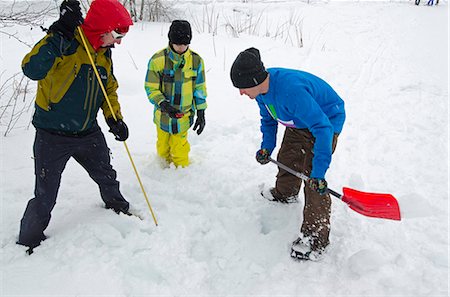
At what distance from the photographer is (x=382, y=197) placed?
2777 millimetres

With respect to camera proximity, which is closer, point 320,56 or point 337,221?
point 337,221

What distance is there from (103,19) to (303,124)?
1.61m

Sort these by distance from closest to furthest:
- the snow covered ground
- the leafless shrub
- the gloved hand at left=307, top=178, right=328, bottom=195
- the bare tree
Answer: the gloved hand at left=307, top=178, right=328, bottom=195 < the snow covered ground < the bare tree < the leafless shrub

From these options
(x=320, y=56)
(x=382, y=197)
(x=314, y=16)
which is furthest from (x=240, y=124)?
(x=314, y=16)

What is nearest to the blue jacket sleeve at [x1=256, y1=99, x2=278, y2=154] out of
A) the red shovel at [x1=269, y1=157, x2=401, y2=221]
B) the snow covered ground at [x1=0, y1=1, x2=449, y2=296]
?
the red shovel at [x1=269, y1=157, x2=401, y2=221]

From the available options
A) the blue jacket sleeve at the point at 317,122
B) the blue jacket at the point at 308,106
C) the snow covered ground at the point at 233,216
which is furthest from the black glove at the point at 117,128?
the blue jacket sleeve at the point at 317,122

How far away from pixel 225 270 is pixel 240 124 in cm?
263

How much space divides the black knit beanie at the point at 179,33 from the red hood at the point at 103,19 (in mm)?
740

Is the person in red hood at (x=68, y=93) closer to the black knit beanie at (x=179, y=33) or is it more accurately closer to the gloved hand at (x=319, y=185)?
the black knit beanie at (x=179, y=33)

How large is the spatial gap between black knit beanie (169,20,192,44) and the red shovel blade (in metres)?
1.91

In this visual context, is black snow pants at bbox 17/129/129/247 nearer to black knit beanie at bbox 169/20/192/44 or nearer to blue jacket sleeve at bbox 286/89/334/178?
black knit beanie at bbox 169/20/192/44

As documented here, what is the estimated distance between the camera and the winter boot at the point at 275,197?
343 centimetres

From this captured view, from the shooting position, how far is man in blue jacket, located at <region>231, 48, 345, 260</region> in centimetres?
238

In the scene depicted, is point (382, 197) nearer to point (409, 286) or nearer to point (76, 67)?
point (409, 286)
